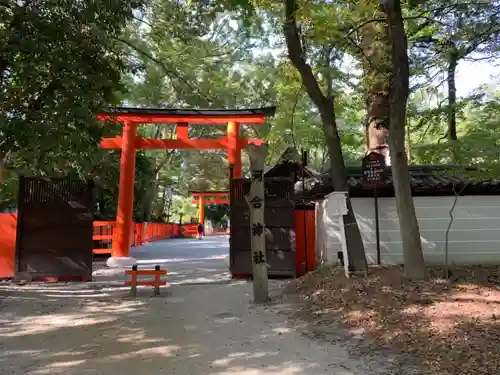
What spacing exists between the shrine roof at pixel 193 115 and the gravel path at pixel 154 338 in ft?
24.7

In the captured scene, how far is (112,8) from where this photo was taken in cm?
766

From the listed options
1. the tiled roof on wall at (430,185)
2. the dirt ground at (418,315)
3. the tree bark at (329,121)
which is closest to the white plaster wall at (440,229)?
the tiled roof on wall at (430,185)

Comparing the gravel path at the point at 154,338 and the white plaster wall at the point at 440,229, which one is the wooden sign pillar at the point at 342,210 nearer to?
the gravel path at the point at 154,338

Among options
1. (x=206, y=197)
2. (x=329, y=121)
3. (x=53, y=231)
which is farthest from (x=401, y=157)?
(x=206, y=197)

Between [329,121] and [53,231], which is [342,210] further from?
[53,231]

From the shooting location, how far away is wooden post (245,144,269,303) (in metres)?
8.33

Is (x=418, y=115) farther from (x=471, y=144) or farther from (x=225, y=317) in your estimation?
(x=225, y=317)

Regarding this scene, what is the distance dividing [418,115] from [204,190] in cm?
3230

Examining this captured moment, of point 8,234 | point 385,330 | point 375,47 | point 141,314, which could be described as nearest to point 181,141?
point 8,234

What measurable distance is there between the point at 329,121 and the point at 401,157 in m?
2.16

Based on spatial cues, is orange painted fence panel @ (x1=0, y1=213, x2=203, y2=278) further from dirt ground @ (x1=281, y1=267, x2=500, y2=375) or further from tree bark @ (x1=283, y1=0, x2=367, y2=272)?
tree bark @ (x1=283, y1=0, x2=367, y2=272)

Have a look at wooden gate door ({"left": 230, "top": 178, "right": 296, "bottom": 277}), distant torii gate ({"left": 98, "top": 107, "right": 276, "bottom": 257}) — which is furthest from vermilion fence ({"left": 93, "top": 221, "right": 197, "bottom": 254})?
wooden gate door ({"left": 230, "top": 178, "right": 296, "bottom": 277})

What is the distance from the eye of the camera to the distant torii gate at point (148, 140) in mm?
15078

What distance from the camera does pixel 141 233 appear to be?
89.3 ft
